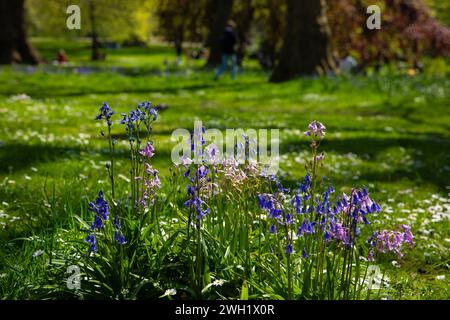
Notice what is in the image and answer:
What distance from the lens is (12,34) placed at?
24609mm

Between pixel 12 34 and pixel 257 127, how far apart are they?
54.2 feet

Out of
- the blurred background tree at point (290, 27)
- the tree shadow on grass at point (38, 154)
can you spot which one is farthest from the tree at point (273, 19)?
the tree shadow on grass at point (38, 154)

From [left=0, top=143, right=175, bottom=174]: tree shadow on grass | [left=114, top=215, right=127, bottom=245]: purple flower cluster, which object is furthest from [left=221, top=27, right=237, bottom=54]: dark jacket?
[left=114, top=215, right=127, bottom=245]: purple flower cluster

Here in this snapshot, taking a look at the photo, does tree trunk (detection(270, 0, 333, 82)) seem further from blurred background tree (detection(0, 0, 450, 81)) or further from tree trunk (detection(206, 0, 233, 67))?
tree trunk (detection(206, 0, 233, 67))

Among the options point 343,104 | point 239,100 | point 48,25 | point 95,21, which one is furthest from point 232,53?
point 48,25

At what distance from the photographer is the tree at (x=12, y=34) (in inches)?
955

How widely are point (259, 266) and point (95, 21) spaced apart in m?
41.5

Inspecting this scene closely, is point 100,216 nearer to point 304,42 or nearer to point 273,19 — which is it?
point 304,42

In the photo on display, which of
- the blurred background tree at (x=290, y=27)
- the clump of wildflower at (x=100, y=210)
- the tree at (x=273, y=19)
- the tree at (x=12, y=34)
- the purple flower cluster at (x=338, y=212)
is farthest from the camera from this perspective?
the tree at (x=273, y=19)

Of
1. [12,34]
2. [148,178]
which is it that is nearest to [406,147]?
[148,178]

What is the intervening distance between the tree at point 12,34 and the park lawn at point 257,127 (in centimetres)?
261

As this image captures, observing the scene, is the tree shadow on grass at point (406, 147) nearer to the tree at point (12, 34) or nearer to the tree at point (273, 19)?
the tree at point (12, 34)
